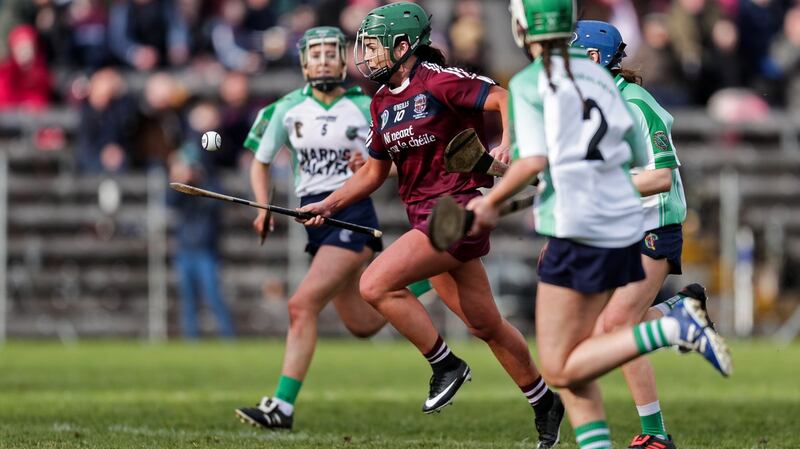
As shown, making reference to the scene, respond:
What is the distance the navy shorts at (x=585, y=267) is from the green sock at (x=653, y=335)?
23 centimetres

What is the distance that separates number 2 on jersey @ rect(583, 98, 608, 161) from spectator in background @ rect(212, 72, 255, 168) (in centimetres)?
1459

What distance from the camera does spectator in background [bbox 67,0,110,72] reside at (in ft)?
74.0

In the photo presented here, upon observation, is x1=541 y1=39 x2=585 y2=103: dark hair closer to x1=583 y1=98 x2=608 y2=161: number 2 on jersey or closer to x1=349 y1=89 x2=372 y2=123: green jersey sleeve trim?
x1=583 y1=98 x2=608 y2=161: number 2 on jersey

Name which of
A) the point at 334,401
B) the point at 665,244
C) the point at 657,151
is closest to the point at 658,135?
the point at 657,151

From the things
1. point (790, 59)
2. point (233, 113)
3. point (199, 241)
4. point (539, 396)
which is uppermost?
point (790, 59)

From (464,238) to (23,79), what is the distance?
1527 centimetres

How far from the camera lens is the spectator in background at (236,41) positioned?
22.4m

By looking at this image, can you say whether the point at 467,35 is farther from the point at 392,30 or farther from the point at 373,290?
the point at 373,290

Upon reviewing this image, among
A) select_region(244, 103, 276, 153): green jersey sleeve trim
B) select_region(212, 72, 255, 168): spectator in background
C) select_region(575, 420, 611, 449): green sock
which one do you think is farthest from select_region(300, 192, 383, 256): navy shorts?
select_region(212, 72, 255, 168): spectator in background

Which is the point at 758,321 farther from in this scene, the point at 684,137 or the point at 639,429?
the point at 639,429

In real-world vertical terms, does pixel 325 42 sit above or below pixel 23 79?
above

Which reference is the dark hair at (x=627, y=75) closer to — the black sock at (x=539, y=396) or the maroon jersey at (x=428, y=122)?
the maroon jersey at (x=428, y=122)

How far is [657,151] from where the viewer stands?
851cm

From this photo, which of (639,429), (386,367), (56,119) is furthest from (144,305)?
(639,429)
